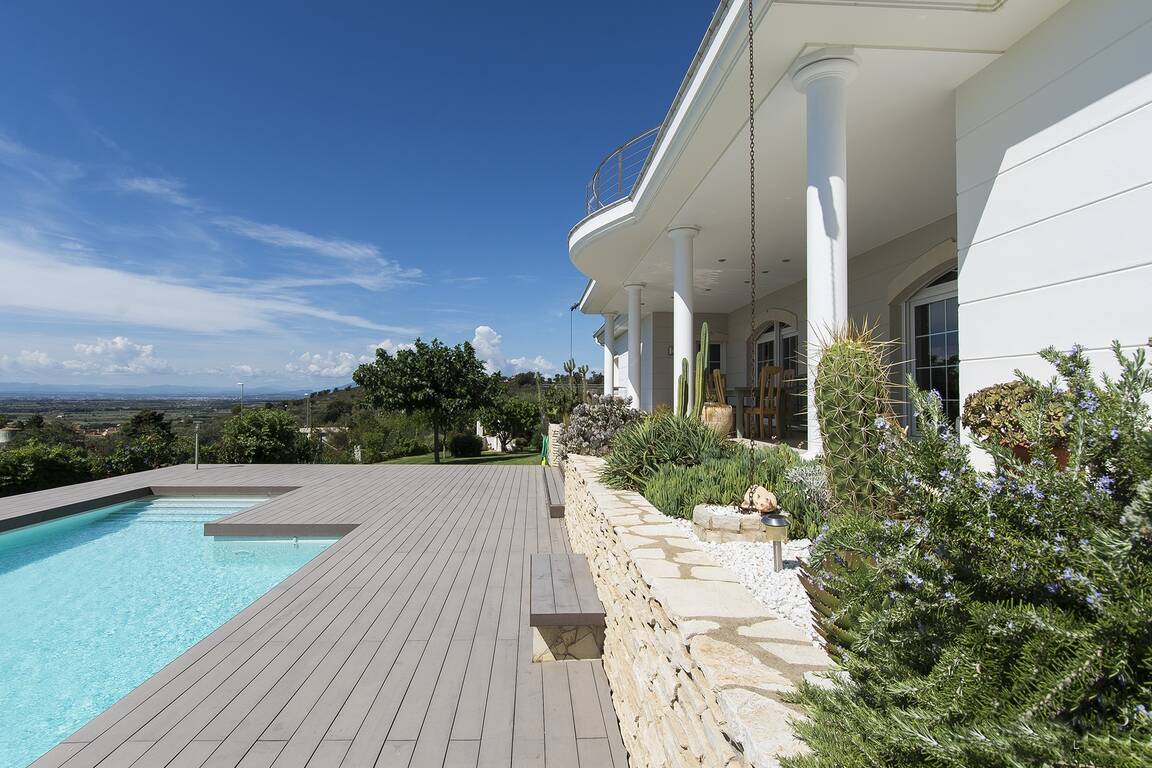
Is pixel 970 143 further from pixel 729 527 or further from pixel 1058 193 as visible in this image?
pixel 729 527

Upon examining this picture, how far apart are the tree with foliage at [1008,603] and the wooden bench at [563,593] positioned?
1.95 metres

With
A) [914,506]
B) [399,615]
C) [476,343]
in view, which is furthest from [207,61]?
[914,506]

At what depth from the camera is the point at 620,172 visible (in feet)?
27.0

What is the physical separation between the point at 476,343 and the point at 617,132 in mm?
8281

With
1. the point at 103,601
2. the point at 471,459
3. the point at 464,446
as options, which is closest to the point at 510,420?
the point at 464,446

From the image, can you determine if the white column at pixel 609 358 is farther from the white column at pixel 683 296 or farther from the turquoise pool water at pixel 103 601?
the turquoise pool water at pixel 103 601

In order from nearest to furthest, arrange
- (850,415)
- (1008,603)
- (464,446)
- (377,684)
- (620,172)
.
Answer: (1008,603) < (850,415) < (377,684) < (620,172) < (464,446)

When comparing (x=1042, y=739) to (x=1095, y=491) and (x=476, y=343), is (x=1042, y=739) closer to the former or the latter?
(x=1095, y=491)

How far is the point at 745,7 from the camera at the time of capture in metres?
3.67

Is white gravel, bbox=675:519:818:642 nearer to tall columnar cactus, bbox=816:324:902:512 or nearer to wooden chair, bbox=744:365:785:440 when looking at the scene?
tall columnar cactus, bbox=816:324:902:512

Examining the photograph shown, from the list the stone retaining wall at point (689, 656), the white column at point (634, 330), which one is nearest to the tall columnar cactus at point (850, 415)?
the stone retaining wall at point (689, 656)

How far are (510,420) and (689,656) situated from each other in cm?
1977

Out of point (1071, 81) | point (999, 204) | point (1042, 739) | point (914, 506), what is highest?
point (1071, 81)

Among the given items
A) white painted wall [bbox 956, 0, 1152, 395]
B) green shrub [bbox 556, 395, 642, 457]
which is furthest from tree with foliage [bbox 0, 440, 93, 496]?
white painted wall [bbox 956, 0, 1152, 395]
